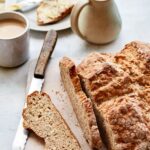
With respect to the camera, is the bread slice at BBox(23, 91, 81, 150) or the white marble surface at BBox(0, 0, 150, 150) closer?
the bread slice at BBox(23, 91, 81, 150)

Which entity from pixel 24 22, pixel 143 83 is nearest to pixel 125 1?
pixel 24 22

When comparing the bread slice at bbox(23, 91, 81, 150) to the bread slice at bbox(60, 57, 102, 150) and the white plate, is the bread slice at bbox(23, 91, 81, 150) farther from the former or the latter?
the white plate

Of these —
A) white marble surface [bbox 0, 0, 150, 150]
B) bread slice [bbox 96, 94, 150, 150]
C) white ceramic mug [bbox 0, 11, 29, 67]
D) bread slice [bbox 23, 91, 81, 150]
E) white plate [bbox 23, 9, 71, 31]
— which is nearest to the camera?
bread slice [bbox 96, 94, 150, 150]

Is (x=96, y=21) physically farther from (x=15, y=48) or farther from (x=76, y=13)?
(x=15, y=48)

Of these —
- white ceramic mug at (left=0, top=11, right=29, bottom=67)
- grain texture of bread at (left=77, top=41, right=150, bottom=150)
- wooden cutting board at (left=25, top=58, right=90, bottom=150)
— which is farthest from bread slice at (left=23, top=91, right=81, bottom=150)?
white ceramic mug at (left=0, top=11, right=29, bottom=67)

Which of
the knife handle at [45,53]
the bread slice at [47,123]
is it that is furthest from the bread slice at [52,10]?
the bread slice at [47,123]

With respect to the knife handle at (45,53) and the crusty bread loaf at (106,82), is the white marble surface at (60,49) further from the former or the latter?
the crusty bread loaf at (106,82)

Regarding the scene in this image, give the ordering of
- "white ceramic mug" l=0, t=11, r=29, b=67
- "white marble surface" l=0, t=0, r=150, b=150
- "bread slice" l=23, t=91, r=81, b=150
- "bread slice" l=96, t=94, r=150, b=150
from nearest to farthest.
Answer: "bread slice" l=96, t=94, r=150, b=150, "bread slice" l=23, t=91, r=81, b=150, "white marble surface" l=0, t=0, r=150, b=150, "white ceramic mug" l=0, t=11, r=29, b=67
